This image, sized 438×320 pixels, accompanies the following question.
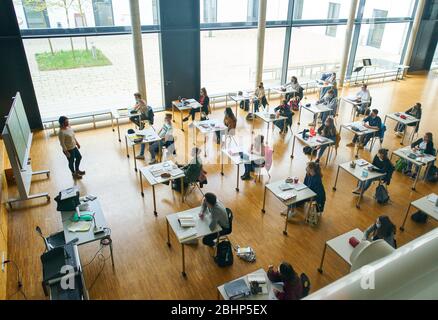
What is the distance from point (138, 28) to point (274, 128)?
5.46 m

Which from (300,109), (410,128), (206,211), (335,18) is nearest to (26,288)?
(206,211)

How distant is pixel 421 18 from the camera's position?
57.1 ft

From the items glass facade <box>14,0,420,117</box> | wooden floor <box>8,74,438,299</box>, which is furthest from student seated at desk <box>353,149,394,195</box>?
glass facade <box>14,0,420,117</box>

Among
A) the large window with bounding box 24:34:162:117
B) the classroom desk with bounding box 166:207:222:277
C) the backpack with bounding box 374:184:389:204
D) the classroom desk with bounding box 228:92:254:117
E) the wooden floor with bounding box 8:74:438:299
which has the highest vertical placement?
the large window with bounding box 24:34:162:117

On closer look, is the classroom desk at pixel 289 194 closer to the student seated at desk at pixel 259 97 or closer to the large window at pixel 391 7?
the student seated at desk at pixel 259 97

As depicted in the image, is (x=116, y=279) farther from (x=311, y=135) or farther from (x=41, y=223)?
(x=311, y=135)

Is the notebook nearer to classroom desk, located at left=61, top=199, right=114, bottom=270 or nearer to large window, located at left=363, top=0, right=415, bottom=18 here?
classroom desk, located at left=61, top=199, right=114, bottom=270

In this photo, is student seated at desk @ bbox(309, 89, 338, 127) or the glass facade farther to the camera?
student seated at desk @ bbox(309, 89, 338, 127)

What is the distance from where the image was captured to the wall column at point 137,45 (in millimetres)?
10891

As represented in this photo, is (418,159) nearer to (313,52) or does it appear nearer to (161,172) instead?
(161,172)

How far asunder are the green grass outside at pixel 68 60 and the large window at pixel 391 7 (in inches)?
461

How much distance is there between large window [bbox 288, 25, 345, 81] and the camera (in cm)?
1479

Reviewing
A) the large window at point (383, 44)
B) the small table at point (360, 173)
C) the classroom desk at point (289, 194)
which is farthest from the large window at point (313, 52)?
the classroom desk at point (289, 194)

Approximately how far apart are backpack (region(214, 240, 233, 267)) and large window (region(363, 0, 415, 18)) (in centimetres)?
1402
